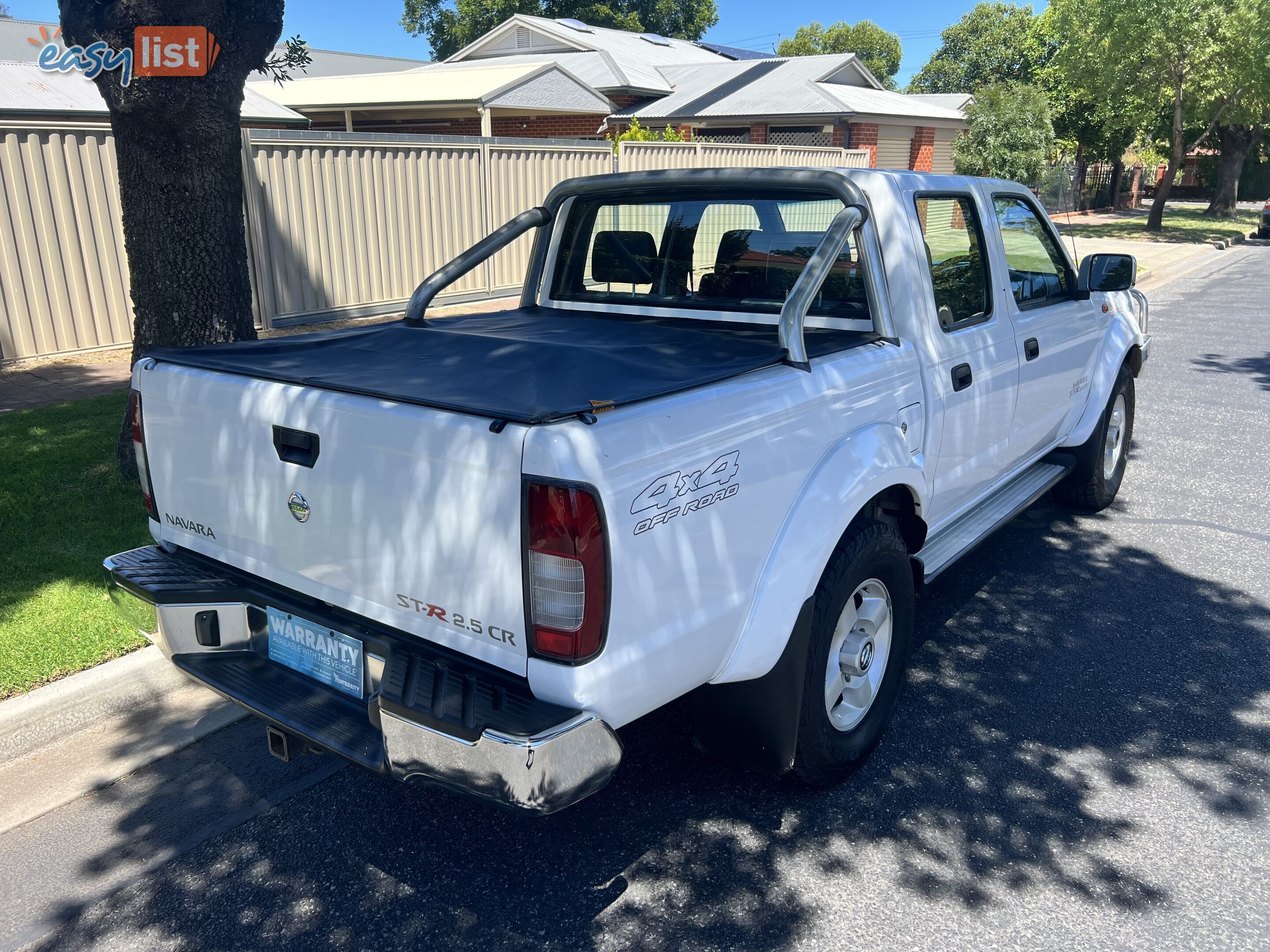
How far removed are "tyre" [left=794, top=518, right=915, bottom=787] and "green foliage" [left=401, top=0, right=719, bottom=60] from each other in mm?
60382

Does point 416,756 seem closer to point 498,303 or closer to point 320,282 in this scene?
point 320,282

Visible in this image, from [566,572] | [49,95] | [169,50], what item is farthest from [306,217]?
[566,572]

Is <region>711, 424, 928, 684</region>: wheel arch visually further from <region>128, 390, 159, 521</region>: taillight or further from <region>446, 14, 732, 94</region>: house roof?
<region>446, 14, 732, 94</region>: house roof

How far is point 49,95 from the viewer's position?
1178 cm

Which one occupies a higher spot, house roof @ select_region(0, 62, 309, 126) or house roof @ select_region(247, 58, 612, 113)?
house roof @ select_region(247, 58, 612, 113)

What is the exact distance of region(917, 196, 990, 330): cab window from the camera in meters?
3.95

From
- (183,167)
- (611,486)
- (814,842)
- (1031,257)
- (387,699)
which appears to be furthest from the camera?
(183,167)

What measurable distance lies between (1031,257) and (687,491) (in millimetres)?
3155

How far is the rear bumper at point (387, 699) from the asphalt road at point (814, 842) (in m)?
0.59

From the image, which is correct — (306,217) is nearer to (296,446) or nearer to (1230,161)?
(296,446)

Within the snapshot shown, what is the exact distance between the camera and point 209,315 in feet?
19.1

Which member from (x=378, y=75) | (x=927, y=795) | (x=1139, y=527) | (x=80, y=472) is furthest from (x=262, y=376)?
(x=378, y=75)

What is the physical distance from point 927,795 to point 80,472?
5142 mm

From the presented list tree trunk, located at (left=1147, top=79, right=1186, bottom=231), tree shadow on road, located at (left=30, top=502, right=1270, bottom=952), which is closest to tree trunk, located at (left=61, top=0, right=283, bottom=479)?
tree shadow on road, located at (left=30, top=502, right=1270, bottom=952)
